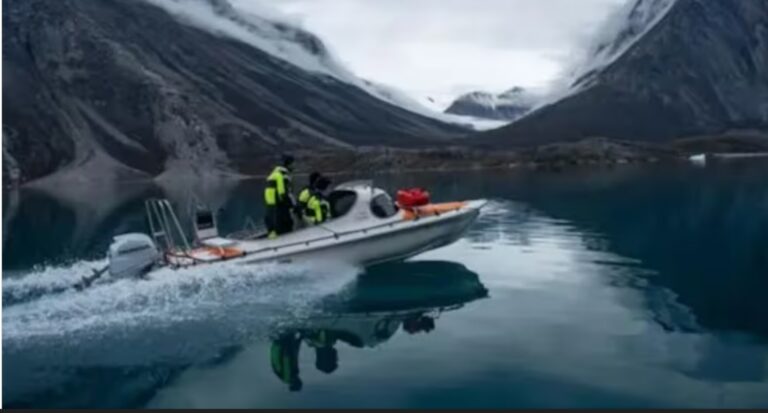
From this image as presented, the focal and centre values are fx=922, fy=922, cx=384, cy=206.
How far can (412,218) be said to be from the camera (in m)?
26.8

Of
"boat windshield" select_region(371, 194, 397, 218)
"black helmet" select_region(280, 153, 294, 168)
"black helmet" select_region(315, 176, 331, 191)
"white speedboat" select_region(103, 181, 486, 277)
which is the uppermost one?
"black helmet" select_region(280, 153, 294, 168)

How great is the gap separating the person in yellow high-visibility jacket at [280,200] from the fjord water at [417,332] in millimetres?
1354

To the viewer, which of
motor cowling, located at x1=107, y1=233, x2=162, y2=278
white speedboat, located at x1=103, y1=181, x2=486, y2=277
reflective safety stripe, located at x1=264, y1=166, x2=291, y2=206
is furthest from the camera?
reflective safety stripe, located at x1=264, y1=166, x2=291, y2=206

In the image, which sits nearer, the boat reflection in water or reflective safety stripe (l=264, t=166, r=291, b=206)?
the boat reflection in water

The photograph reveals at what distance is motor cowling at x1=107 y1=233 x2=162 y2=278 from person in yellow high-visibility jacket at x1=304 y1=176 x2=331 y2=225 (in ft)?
14.3

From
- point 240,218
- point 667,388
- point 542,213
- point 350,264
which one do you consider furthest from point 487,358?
point 240,218

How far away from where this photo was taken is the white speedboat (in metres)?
22.9

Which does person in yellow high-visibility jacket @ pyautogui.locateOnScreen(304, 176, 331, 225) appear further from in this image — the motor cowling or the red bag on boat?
the motor cowling

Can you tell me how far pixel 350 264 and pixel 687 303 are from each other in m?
8.90

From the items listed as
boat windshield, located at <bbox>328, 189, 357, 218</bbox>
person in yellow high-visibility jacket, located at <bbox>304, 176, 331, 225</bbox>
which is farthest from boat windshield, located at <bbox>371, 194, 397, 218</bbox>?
person in yellow high-visibility jacket, located at <bbox>304, 176, 331, 225</bbox>

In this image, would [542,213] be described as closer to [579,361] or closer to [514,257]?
[514,257]

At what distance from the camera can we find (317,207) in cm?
2538

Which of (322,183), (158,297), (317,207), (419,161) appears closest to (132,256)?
(158,297)

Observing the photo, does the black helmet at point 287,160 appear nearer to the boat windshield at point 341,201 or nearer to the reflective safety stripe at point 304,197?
the reflective safety stripe at point 304,197
